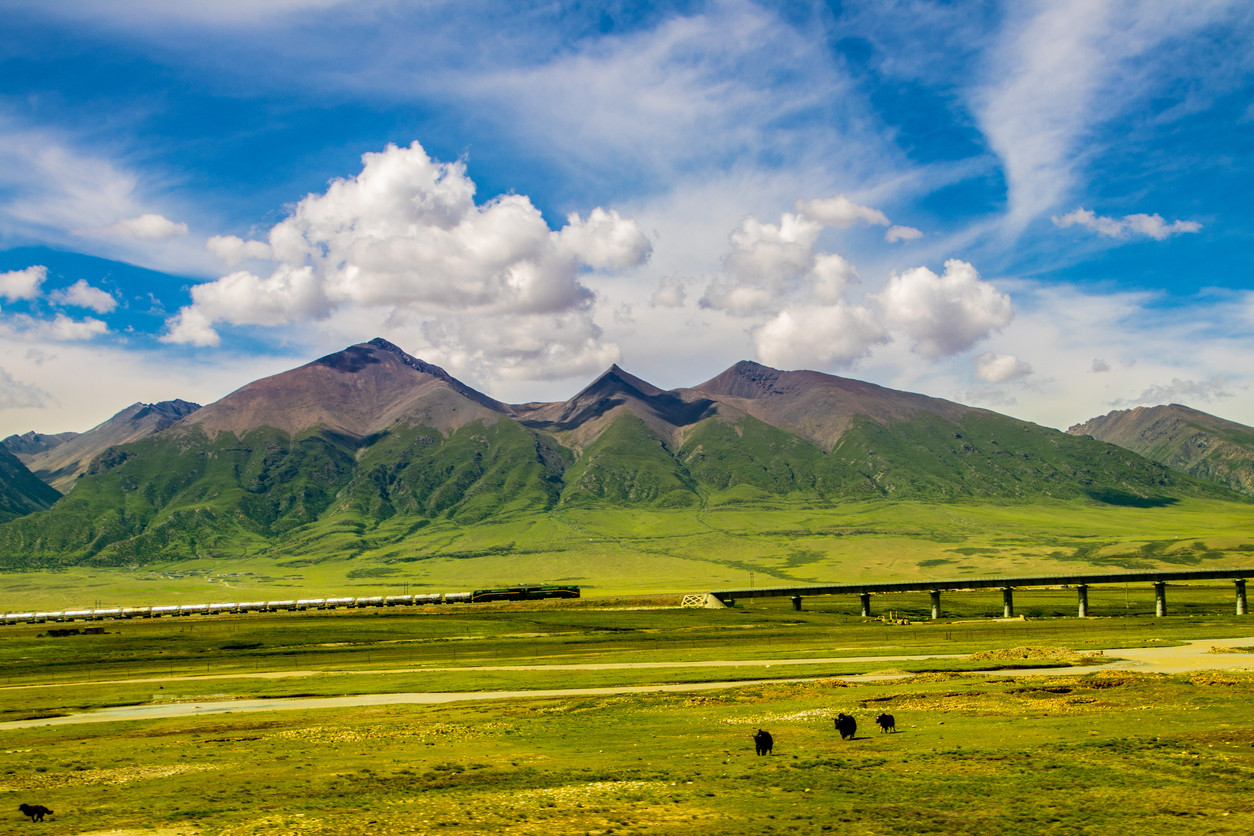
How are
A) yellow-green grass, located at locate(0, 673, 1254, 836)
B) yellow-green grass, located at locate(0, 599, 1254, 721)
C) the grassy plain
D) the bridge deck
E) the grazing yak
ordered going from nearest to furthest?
yellow-green grass, located at locate(0, 673, 1254, 836)
the grassy plain
the grazing yak
yellow-green grass, located at locate(0, 599, 1254, 721)
the bridge deck

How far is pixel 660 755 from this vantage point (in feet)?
120

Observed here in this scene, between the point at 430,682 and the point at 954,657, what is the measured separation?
48008mm

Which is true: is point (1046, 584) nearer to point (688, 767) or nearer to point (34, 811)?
point (688, 767)

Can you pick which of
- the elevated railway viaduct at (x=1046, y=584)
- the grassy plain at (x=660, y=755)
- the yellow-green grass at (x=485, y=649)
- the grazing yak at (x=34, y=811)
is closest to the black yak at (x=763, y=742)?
the grassy plain at (x=660, y=755)

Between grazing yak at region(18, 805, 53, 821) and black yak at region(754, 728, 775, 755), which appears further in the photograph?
black yak at region(754, 728, 775, 755)

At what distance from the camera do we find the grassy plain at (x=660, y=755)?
2589cm

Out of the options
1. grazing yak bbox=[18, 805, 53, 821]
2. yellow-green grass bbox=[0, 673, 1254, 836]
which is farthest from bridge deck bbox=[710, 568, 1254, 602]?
grazing yak bbox=[18, 805, 53, 821]

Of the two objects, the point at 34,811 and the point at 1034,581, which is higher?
the point at 34,811

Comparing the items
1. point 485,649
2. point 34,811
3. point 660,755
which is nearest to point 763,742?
point 660,755

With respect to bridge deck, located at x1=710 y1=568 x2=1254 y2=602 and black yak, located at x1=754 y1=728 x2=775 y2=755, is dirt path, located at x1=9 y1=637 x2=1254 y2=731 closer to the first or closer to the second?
black yak, located at x1=754 y1=728 x2=775 y2=755

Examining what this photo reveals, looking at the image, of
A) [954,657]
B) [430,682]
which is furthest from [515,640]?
[954,657]

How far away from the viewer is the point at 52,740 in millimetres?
48438

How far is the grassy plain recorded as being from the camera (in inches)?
1019

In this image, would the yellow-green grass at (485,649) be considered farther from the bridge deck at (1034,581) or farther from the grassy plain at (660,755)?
the bridge deck at (1034,581)
